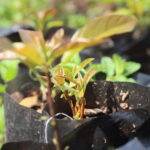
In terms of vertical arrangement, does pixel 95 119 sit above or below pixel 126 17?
below

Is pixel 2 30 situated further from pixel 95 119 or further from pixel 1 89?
pixel 95 119

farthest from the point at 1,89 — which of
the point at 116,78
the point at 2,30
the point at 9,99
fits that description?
the point at 2,30

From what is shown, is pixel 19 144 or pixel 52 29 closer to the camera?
pixel 19 144

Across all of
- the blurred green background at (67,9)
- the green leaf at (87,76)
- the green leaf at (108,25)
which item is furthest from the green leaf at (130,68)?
the blurred green background at (67,9)

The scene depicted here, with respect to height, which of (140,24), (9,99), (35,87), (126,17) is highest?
(126,17)

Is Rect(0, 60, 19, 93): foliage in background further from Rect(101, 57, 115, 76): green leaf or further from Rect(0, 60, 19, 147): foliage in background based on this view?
Rect(101, 57, 115, 76): green leaf

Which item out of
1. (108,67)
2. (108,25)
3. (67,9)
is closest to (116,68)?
(108,67)

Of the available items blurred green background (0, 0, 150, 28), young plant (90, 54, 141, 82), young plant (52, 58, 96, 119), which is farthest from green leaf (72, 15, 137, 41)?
blurred green background (0, 0, 150, 28)
